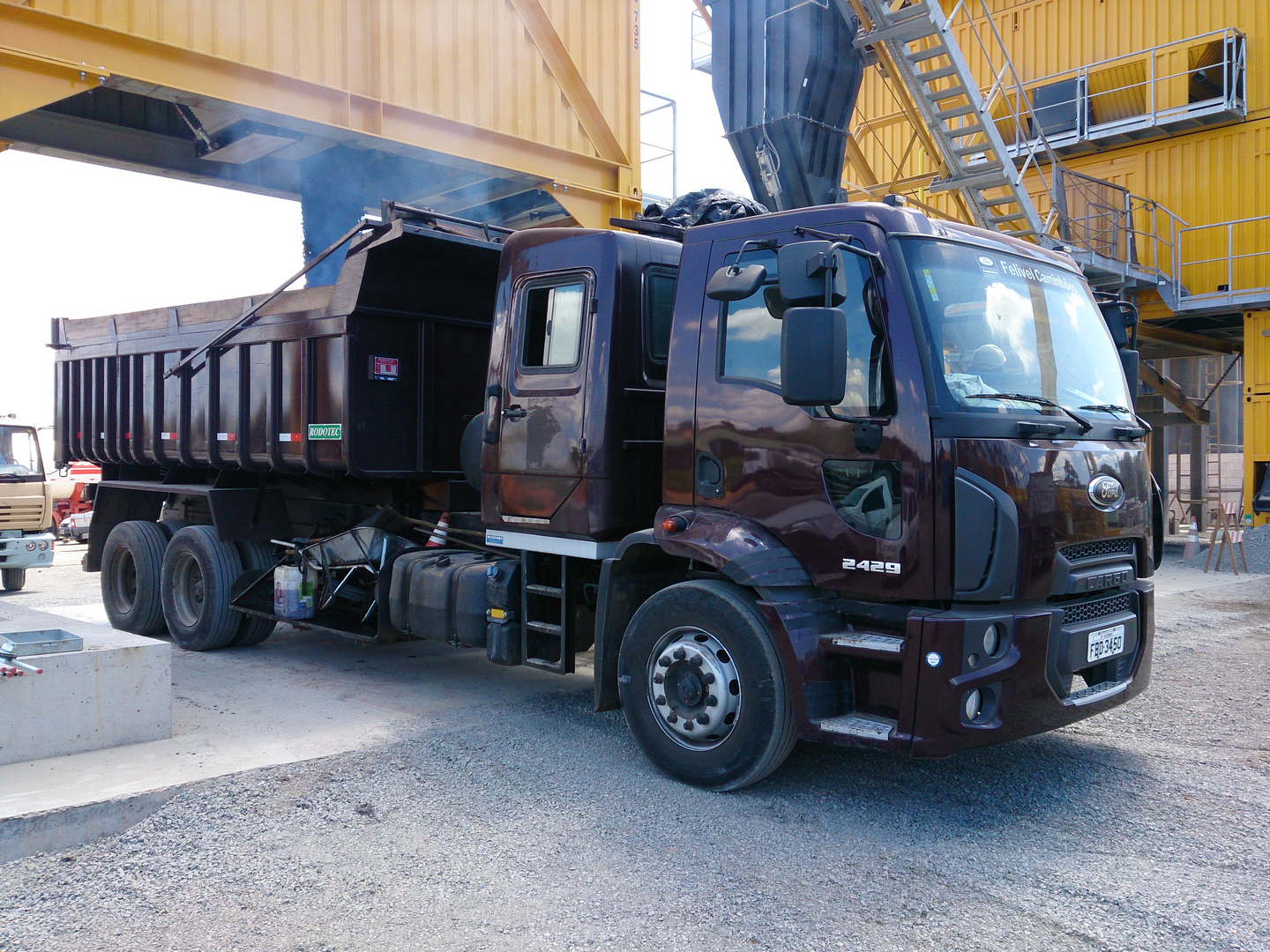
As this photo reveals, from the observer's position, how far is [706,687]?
15.8 ft

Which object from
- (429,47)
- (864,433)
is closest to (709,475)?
(864,433)

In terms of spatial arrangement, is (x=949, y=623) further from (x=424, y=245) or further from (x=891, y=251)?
(x=424, y=245)

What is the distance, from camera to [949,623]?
4.12 meters

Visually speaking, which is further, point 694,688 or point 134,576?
point 134,576

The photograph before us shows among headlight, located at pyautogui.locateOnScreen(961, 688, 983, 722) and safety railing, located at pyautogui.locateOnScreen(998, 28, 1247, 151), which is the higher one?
safety railing, located at pyautogui.locateOnScreen(998, 28, 1247, 151)

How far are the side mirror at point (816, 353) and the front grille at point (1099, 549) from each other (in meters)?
1.29

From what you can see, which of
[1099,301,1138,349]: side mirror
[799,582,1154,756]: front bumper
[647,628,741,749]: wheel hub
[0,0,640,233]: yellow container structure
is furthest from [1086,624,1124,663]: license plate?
[0,0,640,233]: yellow container structure

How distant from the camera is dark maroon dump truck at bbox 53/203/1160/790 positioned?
4.24 meters

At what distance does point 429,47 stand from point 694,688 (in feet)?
24.8

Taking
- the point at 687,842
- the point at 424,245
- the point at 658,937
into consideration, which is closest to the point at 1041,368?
the point at 687,842

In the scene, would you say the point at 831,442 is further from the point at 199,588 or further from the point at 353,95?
the point at 353,95

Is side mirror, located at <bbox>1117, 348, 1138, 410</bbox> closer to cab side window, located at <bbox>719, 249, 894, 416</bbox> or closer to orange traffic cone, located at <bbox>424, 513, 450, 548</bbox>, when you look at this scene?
cab side window, located at <bbox>719, 249, 894, 416</bbox>

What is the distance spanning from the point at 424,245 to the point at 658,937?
5.01 metres

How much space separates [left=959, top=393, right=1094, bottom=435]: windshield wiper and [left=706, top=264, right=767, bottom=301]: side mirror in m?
1.03
